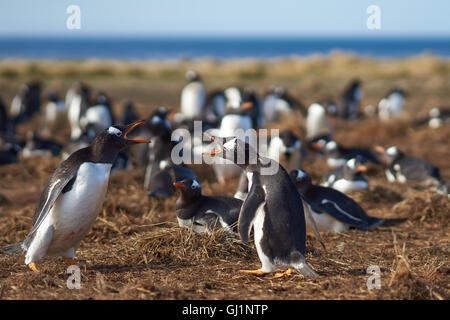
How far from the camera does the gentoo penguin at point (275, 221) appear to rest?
171 inches

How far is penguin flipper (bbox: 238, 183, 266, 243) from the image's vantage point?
168 inches

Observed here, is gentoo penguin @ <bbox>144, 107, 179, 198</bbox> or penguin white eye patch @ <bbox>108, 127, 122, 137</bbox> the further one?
gentoo penguin @ <bbox>144, 107, 179, 198</bbox>

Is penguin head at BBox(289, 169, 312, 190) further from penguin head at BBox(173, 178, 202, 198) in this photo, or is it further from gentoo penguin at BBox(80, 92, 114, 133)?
gentoo penguin at BBox(80, 92, 114, 133)

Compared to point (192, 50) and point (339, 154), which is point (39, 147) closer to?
point (339, 154)

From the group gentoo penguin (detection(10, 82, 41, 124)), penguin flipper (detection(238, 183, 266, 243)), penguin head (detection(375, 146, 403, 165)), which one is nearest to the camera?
penguin flipper (detection(238, 183, 266, 243))

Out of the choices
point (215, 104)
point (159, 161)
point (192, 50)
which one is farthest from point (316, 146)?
point (192, 50)

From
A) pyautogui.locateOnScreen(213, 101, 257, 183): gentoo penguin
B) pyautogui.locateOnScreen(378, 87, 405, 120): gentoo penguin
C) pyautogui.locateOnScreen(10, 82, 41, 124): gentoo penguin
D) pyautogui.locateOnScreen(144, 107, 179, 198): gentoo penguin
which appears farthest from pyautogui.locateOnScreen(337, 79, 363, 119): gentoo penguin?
pyautogui.locateOnScreen(10, 82, 41, 124): gentoo penguin

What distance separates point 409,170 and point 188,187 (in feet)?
14.4

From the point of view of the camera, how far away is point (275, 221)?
4.42 m

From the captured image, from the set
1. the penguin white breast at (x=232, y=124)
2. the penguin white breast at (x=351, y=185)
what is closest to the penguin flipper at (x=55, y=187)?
the penguin white breast at (x=351, y=185)

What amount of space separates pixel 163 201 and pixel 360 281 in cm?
346

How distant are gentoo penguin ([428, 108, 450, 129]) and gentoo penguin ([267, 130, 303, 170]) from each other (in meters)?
5.94
